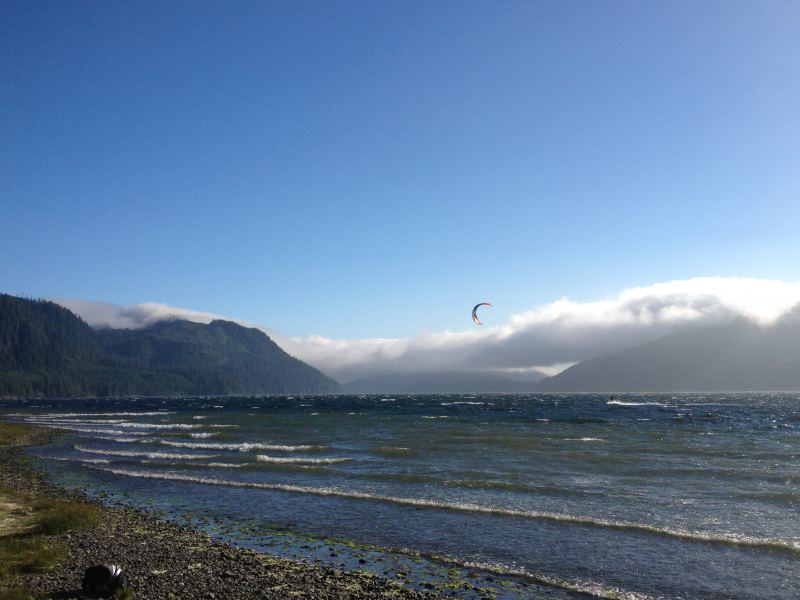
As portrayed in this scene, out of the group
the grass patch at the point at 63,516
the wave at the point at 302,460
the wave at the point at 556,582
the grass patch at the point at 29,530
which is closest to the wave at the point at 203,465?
the wave at the point at 302,460

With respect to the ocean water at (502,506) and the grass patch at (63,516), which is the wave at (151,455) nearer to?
the ocean water at (502,506)

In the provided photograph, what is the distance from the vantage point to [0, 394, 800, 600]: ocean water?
17969mm

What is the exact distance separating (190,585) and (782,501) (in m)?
29.7

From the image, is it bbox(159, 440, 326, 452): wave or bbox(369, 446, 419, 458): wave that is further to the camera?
bbox(159, 440, 326, 452): wave

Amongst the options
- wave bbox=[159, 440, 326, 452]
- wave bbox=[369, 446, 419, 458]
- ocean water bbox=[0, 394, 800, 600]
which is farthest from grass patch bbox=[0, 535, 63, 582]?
wave bbox=[159, 440, 326, 452]

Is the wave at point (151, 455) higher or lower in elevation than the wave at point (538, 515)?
lower

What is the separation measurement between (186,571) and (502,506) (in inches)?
628

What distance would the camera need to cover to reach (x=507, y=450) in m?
50.1

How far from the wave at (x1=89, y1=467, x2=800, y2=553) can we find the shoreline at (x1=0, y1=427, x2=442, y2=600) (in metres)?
10.2

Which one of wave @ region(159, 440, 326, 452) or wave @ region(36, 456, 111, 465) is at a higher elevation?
wave @ region(36, 456, 111, 465)

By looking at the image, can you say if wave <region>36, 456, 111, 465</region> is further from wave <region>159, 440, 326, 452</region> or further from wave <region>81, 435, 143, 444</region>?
wave <region>81, 435, 143, 444</region>

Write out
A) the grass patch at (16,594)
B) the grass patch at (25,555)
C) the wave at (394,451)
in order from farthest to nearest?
the wave at (394,451), the grass patch at (25,555), the grass patch at (16,594)

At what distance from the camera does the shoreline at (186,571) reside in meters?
15.3

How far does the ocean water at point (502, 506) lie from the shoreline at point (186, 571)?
4.62 ft
